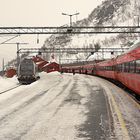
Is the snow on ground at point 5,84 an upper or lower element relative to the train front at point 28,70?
lower

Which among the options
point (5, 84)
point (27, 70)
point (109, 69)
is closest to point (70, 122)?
point (5, 84)

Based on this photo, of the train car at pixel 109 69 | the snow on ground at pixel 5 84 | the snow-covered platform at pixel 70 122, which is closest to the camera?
the snow-covered platform at pixel 70 122

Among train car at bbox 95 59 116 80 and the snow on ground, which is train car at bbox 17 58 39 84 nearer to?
the snow on ground

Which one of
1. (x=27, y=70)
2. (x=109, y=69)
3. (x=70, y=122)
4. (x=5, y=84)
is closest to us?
(x=70, y=122)

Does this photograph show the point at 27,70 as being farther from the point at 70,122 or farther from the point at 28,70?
the point at 70,122

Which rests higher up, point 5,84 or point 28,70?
point 28,70

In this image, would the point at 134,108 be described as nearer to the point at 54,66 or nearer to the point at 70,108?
the point at 70,108

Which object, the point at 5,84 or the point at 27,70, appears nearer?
the point at 5,84

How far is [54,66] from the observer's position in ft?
306

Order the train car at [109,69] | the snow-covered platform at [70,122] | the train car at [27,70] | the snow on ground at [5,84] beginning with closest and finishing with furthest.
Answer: the snow-covered platform at [70,122], the snow on ground at [5,84], the train car at [109,69], the train car at [27,70]

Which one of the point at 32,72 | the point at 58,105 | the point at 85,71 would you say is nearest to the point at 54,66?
the point at 85,71

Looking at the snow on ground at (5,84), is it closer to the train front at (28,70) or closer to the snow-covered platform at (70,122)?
the train front at (28,70)

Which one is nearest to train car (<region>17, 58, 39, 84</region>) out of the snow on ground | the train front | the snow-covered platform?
the train front

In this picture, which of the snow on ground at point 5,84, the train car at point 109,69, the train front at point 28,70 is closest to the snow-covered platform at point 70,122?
the snow on ground at point 5,84
